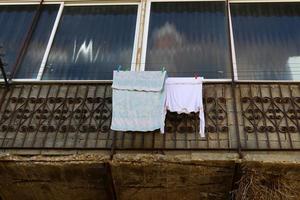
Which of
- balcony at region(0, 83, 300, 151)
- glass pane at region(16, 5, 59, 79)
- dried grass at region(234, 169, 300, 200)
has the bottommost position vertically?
dried grass at region(234, 169, 300, 200)

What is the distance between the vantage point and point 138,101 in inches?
276

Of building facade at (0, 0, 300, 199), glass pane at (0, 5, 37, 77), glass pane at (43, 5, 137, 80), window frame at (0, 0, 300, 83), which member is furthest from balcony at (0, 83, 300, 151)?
glass pane at (0, 5, 37, 77)

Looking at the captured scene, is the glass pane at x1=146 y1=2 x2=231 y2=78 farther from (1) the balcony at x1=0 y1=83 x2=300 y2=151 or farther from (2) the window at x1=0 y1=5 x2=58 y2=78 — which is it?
(2) the window at x1=0 y1=5 x2=58 y2=78

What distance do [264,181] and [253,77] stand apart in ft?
6.24

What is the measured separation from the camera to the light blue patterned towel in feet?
22.2

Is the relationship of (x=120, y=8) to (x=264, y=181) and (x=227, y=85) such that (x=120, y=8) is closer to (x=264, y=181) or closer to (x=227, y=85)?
(x=227, y=85)

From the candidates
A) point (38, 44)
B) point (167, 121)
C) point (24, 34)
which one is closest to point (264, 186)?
point (167, 121)

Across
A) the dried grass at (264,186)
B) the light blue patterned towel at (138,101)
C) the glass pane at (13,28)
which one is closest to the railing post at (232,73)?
the dried grass at (264,186)

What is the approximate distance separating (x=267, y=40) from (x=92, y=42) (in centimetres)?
319

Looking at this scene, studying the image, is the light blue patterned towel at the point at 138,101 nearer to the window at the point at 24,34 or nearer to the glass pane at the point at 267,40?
the glass pane at the point at 267,40

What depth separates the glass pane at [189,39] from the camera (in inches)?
311

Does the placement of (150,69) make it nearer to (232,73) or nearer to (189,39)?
(189,39)

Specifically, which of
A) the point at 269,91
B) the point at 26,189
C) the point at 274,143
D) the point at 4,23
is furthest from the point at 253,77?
the point at 4,23

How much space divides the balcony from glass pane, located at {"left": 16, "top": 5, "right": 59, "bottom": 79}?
59cm
